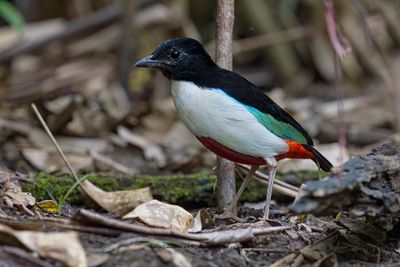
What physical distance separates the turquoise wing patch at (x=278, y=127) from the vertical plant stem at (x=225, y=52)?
453 millimetres

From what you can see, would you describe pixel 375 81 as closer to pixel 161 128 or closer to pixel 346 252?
pixel 161 128

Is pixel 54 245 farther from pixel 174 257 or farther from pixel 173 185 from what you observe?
pixel 173 185

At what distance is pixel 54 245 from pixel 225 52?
192cm

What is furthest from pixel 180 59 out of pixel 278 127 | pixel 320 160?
pixel 320 160

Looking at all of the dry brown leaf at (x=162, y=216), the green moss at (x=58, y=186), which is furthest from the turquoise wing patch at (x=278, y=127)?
the green moss at (x=58, y=186)

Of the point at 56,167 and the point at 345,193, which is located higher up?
the point at 345,193

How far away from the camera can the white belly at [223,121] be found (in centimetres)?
391

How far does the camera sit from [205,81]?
4055mm

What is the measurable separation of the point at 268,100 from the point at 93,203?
1.10 meters

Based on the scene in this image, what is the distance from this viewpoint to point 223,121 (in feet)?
12.8

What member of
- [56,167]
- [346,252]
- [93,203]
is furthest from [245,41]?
[346,252]

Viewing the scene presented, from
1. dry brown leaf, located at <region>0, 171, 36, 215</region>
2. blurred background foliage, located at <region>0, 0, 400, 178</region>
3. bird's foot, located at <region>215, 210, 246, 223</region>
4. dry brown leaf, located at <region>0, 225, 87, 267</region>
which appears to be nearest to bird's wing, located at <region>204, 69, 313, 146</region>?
bird's foot, located at <region>215, 210, 246, 223</region>

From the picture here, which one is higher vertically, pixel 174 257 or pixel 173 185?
pixel 174 257

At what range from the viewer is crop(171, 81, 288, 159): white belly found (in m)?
3.91
